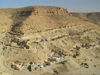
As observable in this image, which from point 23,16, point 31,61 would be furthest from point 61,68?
point 23,16

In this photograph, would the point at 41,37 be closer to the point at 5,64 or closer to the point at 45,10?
the point at 5,64

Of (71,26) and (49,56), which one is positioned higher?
(71,26)

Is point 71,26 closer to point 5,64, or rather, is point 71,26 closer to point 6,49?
point 6,49

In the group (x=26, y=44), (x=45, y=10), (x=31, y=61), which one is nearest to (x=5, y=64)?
(x=31, y=61)

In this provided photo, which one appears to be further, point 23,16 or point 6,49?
point 23,16

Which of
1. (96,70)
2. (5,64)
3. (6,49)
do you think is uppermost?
(6,49)

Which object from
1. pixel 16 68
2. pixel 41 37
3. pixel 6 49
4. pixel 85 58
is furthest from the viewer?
pixel 41 37

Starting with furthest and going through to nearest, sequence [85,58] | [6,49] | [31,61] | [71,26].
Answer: [71,26]
[85,58]
[6,49]
[31,61]
